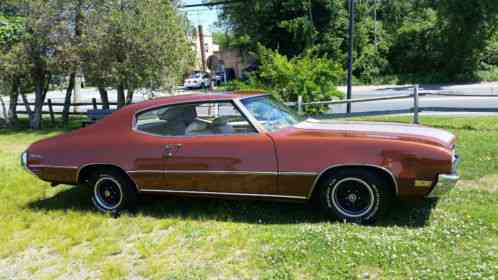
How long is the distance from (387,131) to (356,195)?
2.42 feet

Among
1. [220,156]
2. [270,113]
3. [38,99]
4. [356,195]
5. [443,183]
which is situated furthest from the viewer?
[38,99]

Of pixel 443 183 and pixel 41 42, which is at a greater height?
pixel 41 42

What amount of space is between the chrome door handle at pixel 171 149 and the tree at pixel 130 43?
342 inches

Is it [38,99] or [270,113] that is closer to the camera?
[270,113]

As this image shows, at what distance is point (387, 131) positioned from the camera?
4461 millimetres

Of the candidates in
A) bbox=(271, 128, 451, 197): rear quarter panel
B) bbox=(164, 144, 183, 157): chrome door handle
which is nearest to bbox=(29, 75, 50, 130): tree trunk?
bbox=(164, 144, 183, 157): chrome door handle

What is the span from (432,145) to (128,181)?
3318 millimetres

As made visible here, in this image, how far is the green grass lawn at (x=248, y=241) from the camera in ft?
11.5

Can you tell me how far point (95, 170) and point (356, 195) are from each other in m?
3.04

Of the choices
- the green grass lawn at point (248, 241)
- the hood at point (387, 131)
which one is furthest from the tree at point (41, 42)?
the hood at point (387, 131)

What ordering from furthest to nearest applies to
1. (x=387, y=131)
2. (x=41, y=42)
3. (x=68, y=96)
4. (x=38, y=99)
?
(x=68, y=96)
(x=38, y=99)
(x=41, y=42)
(x=387, y=131)

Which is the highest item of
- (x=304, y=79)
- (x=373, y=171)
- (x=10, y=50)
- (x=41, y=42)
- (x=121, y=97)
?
(x=41, y=42)

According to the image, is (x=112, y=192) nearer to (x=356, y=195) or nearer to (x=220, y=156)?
(x=220, y=156)

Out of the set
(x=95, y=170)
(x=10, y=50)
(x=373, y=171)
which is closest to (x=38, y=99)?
(x=10, y=50)
